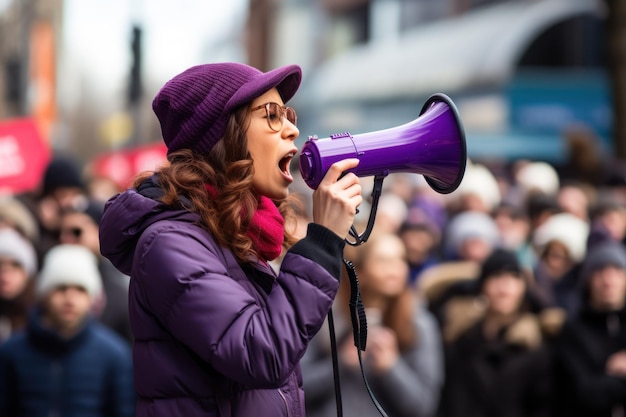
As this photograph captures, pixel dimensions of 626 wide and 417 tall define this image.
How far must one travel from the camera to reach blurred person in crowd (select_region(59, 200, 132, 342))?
6.62 m

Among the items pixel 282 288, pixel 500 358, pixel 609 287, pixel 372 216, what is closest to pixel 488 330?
pixel 500 358

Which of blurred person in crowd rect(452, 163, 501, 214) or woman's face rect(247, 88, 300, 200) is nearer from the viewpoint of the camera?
woman's face rect(247, 88, 300, 200)

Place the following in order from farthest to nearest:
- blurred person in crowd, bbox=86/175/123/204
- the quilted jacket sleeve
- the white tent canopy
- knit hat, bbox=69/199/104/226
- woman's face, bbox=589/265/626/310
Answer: the white tent canopy → blurred person in crowd, bbox=86/175/123/204 → knit hat, bbox=69/199/104/226 → woman's face, bbox=589/265/626/310 → the quilted jacket sleeve

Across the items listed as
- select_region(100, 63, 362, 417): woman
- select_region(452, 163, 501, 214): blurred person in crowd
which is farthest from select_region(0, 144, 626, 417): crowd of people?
select_region(100, 63, 362, 417): woman

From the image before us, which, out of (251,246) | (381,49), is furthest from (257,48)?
(251,246)

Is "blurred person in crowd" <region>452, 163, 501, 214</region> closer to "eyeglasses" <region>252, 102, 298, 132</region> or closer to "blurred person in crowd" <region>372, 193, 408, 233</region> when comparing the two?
"blurred person in crowd" <region>372, 193, 408, 233</region>

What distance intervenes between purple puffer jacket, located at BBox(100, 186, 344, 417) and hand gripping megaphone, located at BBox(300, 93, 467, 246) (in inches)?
6.6

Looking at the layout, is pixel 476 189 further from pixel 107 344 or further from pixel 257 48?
pixel 257 48

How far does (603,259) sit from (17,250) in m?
3.09

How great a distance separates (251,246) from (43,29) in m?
35.7

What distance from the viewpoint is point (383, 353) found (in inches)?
220

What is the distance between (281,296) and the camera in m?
2.56

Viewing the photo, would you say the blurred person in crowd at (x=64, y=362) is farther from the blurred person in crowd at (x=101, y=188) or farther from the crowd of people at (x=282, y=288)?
the blurred person in crowd at (x=101, y=188)

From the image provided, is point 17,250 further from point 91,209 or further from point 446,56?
point 446,56
